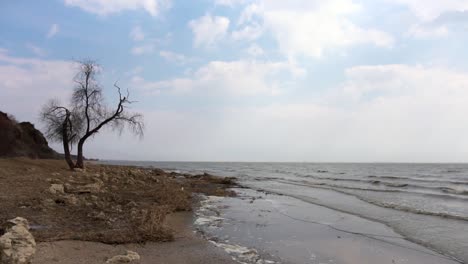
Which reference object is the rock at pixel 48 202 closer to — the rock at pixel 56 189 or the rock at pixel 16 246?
the rock at pixel 56 189

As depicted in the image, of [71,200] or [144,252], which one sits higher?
[71,200]

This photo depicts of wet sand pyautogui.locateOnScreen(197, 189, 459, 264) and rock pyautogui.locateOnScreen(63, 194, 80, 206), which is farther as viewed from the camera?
rock pyautogui.locateOnScreen(63, 194, 80, 206)

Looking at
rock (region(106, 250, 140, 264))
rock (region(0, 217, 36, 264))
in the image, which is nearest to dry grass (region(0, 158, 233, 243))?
rock (region(106, 250, 140, 264))

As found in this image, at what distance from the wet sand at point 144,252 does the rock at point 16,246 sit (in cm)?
59

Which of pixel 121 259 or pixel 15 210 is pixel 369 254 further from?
pixel 15 210

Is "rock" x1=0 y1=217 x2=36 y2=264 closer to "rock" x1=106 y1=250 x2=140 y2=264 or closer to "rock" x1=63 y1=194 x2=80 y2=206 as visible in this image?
"rock" x1=106 y1=250 x2=140 y2=264

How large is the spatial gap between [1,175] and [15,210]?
270 inches

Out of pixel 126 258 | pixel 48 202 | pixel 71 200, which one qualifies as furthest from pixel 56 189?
pixel 126 258

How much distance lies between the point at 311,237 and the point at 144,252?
5.16 meters

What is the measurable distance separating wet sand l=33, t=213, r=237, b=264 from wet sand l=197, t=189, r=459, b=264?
769mm

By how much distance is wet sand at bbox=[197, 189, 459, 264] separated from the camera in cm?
891

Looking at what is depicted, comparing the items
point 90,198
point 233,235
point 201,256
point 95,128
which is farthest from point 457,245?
point 95,128

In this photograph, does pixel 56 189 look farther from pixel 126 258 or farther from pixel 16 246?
pixel 16 246

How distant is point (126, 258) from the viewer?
22.8 feet
